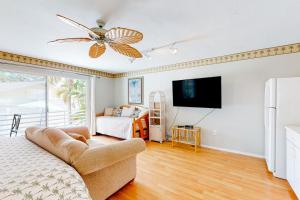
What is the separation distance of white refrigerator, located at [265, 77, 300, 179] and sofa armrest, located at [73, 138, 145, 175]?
2086mm

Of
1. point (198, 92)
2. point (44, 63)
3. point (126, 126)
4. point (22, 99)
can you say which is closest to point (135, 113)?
point (126, 126)

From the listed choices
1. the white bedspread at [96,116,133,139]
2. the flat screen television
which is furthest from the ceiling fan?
the white bedspread at [96,116,133,139]

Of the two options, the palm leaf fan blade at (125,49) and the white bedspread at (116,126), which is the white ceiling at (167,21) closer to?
the palm leaf fan blade at (125,49)

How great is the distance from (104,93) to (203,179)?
430 centimetres

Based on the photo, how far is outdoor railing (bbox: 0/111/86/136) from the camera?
3.54m

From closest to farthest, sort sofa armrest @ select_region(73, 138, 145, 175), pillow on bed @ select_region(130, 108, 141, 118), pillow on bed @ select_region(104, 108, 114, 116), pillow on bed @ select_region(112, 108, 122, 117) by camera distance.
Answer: sofa armrest @ select_region(73, 138, 145, 175)
pillow on bed @ select_region(130, 108, 141, 118)
pillow on bed @ select_region(112, 108, 122, 117)
pillow on bed @ select_region(104, 108, 114, 116)

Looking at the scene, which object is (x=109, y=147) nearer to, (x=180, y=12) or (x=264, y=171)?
(x=180, y=12)

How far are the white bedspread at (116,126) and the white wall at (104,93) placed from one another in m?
0.59

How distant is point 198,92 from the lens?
3.66m

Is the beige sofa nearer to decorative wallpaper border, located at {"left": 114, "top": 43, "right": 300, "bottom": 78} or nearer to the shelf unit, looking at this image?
the shelf unit

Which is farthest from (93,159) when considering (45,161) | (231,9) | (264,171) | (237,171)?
(264,171)

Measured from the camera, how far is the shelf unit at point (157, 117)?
428 cm

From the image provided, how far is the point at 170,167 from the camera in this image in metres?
2.72

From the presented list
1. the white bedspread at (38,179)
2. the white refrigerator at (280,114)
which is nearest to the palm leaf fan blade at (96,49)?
the white bedspread at (38,179)
